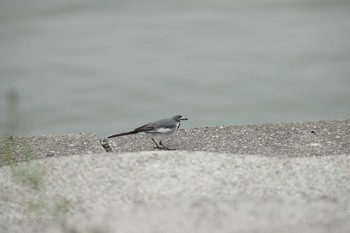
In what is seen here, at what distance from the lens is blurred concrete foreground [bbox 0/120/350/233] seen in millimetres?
4273

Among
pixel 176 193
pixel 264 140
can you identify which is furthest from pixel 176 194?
pixel 264 140

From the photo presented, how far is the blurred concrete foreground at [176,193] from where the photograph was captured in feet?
14.0

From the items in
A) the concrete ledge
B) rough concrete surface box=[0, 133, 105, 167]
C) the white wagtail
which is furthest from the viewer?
the white wagtail

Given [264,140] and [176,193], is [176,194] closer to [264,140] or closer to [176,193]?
[176,193]

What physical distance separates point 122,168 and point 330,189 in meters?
1.37

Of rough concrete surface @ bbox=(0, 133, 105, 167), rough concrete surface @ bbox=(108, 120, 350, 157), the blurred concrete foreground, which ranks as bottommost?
rough concrete surface @ bbox=(0, 133, 105, 167)

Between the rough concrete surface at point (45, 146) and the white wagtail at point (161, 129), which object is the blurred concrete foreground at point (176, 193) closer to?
the rough concrete surface at point (45, 146)

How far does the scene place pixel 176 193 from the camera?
4805 mm

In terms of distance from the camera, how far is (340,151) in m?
6.21

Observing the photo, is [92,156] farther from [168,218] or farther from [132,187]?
[168,218]

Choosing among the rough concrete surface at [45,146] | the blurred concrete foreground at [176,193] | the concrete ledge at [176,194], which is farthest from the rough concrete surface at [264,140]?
the concrete ledge at [176,194]

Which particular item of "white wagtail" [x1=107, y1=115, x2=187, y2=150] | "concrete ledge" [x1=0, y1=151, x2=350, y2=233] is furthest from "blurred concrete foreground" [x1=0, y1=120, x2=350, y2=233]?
"white wagtail" [x1=107, y1=115, x2=187, y2=150]

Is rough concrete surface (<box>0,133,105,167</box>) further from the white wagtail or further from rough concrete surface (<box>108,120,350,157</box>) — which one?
the white wagtail

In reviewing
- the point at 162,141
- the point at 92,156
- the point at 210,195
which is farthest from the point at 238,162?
the point at 162,141
